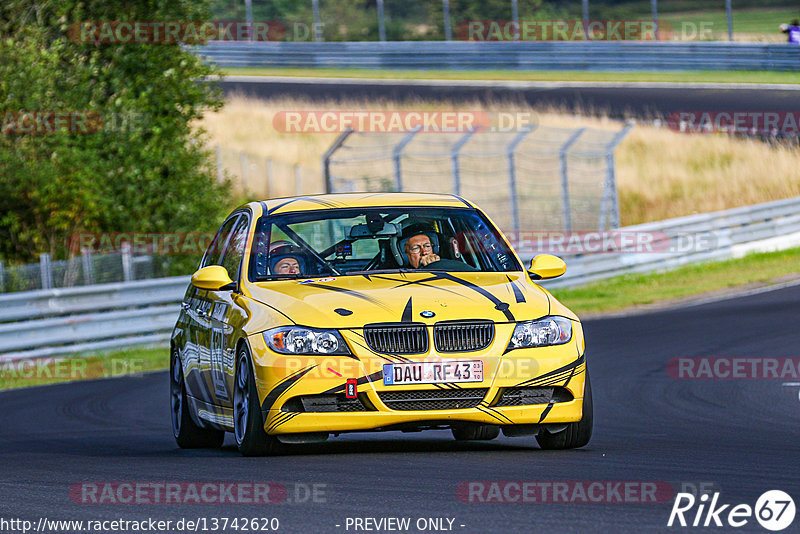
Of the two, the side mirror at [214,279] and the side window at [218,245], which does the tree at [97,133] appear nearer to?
the side window at [218,245]

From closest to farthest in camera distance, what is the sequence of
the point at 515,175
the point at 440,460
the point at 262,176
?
the point at 440,460
the point at 515,175
the point at 262,176

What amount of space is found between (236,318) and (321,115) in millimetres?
29495

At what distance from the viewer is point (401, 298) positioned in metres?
8.06

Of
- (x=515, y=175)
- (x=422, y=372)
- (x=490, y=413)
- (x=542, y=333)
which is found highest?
(x=542, y=333)

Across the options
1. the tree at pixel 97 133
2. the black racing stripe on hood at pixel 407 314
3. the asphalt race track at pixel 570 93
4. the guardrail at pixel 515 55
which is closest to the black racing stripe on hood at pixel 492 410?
the black racing stripe on hood at pixel 407 314

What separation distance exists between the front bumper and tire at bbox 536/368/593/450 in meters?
0.37

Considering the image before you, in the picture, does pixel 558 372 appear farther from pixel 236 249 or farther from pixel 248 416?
pixel 236 249

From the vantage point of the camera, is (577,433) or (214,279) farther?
(214,279)

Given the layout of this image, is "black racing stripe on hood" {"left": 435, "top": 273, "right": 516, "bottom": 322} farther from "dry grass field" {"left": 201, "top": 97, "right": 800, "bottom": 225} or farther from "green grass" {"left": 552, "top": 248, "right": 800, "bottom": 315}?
"dry grass field" {"left": 201, "top": 97, "right": 800, "bottom": 225}

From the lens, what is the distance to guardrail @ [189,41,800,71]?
4009cm

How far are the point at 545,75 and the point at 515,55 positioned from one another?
1.12 metres

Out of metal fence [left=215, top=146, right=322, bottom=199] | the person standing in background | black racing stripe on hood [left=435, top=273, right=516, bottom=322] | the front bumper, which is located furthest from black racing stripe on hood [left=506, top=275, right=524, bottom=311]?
the person standing in background

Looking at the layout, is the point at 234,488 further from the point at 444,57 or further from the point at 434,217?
the point at 444,57

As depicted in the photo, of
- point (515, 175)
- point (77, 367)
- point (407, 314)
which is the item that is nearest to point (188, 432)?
point (407, 314)
